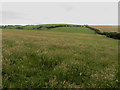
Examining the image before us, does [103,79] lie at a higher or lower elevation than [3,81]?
lower

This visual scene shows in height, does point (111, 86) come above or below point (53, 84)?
below

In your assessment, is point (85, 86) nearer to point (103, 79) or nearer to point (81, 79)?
point (81, 79)

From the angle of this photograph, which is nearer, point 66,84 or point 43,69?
point 66,84

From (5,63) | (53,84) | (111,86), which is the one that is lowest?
(111,86)

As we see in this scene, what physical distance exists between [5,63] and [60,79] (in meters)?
3.87

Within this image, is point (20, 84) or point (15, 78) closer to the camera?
point (20, 84)

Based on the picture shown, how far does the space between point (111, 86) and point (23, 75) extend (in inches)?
182

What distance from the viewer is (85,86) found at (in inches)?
143

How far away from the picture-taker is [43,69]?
15.8 ft

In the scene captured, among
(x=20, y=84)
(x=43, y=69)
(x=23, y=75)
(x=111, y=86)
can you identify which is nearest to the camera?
(x=20, y=84)

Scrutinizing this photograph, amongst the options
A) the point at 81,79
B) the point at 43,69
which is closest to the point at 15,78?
the point at 43,69

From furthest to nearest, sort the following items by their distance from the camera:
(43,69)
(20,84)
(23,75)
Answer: (43,69)
(23,75)
(20,84)

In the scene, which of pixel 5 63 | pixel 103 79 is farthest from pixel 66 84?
pixel 5 63

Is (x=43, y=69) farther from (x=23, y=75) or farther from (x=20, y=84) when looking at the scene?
(x=20, y=84)
